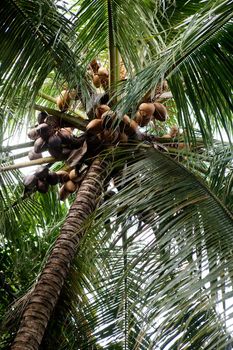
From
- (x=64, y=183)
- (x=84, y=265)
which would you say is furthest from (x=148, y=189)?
(x=64, y=183)

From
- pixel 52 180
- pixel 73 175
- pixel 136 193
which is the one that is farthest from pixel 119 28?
pixel 136 193

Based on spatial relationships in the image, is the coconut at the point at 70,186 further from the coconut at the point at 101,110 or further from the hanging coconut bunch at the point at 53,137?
the coconut at the point at 101,110

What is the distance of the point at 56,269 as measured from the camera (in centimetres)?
325

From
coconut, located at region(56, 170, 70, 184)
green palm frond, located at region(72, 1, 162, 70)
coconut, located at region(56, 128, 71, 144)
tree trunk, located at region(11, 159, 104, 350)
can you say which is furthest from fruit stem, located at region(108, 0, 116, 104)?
coconut, located at region(56, 170, 70, 184)

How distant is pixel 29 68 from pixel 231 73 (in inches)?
47.3

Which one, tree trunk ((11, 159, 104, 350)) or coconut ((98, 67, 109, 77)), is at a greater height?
coconut ((98, 67, 109, 77))

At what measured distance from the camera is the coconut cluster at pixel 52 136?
3.90 meters

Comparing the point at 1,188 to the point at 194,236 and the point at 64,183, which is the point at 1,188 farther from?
the point at 194,236

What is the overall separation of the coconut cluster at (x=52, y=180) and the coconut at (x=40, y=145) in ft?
0.68

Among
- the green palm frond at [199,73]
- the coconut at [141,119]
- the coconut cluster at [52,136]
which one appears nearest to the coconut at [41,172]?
the coconut cluster at [52,136]

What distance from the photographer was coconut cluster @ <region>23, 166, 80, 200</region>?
13.7 ft

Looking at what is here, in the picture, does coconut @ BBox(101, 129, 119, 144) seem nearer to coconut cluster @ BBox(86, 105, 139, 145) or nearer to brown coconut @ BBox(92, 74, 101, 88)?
coconut cluster @ BBox(86, 105, 139, 145)

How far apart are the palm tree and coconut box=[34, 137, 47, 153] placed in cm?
24

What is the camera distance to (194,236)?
8.54 ft
